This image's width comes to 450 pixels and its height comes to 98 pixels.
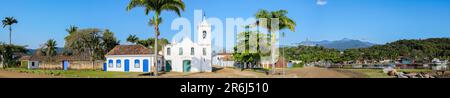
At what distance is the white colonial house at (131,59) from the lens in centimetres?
4408

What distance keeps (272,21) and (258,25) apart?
6.88 ft

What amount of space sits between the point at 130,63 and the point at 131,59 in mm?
455

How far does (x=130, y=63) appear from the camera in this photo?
4488 cm

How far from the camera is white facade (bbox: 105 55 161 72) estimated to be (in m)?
44.0

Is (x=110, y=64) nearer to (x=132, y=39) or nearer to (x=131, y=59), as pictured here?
(x=131, y=59)

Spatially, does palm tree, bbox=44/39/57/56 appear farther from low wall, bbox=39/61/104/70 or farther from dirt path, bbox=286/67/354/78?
dirt path, bbox=286/67/354/78

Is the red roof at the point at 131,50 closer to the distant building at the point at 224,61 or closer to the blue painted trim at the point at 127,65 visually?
the blue painted trim at the point at 127,65

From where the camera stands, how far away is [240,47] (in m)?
51.1

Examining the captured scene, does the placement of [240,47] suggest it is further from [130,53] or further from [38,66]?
[38,66]

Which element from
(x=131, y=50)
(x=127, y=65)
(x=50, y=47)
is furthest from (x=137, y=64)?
(x=50, y=47)

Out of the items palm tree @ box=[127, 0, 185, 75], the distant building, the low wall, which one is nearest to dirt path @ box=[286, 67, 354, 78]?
palm tree @ box=[127, 0, 185, 75]

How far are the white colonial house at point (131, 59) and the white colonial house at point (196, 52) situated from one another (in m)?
2.50

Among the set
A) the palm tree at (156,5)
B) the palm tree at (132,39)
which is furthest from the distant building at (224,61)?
the palm tree at (156,5)
